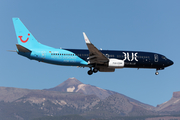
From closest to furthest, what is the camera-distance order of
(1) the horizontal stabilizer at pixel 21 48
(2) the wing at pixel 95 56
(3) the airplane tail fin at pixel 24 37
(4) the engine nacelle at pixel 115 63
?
(2) the wing at pixel 95 56
(1) the horizontal stabilizer at pixel 21 48
(4) the engine nacelle at pixel 115 63
(3) the airplane tail fin at pixel 24 37

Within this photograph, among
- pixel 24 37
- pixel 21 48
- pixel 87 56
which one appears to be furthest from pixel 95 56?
pixel 24 37

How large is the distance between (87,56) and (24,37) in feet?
44.8

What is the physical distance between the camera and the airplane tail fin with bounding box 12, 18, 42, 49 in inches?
2542

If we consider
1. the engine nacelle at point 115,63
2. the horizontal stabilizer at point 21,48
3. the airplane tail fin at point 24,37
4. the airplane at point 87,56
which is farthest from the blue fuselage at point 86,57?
the airplane tail fin at point 24,37

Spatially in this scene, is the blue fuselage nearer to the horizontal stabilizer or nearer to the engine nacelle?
the horizontal stabilizer

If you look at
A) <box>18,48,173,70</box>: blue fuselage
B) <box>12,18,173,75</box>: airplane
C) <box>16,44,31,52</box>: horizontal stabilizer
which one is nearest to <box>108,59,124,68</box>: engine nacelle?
<box>12,18,173,75</box>: airplane

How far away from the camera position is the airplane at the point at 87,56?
201 feet

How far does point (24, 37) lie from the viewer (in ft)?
214

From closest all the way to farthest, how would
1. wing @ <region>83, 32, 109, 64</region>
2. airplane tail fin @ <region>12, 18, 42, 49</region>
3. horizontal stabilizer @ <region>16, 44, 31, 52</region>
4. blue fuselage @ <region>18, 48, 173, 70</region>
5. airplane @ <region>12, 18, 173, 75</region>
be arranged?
A: wing @ <region>83, 32, 109, 64</region> < horizontal stabilizer @ <region>16, 44, 31, 52</region> < airplane @ <region>12, 18, 173, 75</region> < blue fuselage @ <region>18, 48, 173, 70</region> < airplane tail fin @ <region>12, 18, 42, 49</region>

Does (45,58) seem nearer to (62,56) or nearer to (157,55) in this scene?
(62,56)

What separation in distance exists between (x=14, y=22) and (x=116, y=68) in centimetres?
2294

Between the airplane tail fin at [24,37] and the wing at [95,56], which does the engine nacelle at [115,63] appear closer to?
the wing at [95,56]

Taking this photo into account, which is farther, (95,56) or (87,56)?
(87,56)

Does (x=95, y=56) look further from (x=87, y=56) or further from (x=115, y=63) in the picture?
(x=115, y=63)
